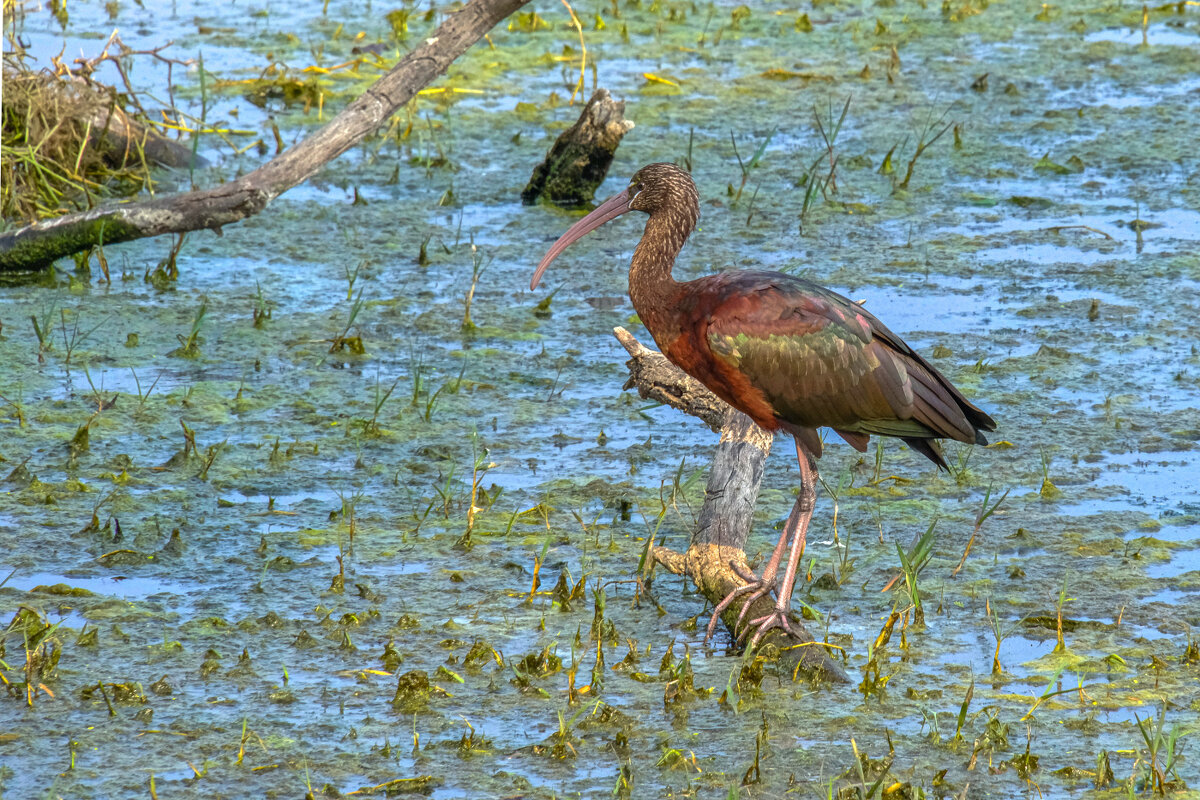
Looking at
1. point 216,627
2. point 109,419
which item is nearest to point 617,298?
point 109,419

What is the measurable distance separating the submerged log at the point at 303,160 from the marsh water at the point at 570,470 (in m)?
0.46

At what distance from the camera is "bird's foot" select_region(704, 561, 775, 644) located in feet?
14.8

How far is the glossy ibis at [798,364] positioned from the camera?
4691 mm

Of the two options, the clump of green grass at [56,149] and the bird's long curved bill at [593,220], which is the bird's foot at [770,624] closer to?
the bird's long curved bill at [593,220]

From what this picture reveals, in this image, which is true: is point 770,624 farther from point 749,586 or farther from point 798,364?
point 798,364

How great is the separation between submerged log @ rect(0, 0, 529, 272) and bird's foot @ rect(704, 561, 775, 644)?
2.80 meters

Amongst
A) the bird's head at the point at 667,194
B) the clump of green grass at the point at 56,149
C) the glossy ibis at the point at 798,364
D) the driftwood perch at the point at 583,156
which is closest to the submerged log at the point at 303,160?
the clump of green grass at the point at 56,149

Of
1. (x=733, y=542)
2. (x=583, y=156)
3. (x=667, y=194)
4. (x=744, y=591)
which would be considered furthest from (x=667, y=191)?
(x=583, y=156)

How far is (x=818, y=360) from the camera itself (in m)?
4.74

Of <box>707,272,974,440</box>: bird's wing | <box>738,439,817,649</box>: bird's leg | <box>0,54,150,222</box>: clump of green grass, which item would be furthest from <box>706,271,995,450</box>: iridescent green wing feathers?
<box>0,54,150,222</box>: clump of green grass

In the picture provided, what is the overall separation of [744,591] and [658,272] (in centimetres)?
107

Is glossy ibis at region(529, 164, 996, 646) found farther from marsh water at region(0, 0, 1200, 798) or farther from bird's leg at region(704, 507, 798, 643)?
marsh water at region(0, 0, 1200, 798)

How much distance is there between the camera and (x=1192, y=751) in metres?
3.97

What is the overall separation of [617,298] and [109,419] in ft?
8.28
